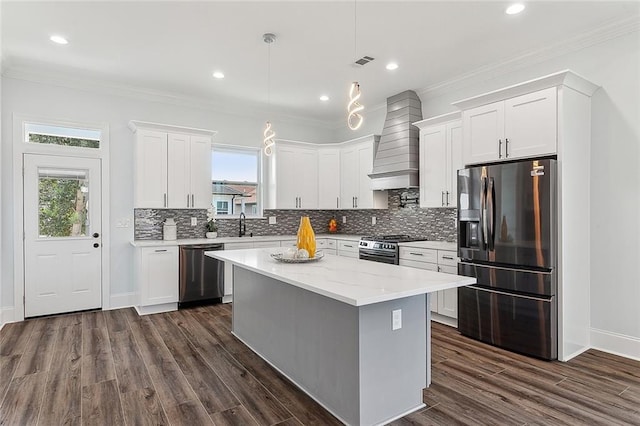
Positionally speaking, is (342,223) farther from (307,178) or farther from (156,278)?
(156,278)

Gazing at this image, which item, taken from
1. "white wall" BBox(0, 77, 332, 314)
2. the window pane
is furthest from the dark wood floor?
the window pane

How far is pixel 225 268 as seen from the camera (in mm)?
5141

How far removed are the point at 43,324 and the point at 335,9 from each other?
4577 millimetres

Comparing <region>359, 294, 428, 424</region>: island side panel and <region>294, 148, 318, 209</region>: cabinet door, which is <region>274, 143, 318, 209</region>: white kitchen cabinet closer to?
<region>294, 148, 318, 209</region>: cabinet door

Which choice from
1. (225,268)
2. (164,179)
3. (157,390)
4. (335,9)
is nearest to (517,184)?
(335,9)

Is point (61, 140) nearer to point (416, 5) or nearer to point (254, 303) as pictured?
point (254, 303)

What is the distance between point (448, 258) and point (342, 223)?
296 cm

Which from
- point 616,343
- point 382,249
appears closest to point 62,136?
Result: point 382,249

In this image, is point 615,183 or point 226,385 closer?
point 226,385

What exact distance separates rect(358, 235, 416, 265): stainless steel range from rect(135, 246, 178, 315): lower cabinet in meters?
2.52

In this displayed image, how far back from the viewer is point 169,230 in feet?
16.7

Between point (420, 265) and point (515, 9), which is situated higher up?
point (515, 9)

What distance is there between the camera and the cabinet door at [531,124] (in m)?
3.18

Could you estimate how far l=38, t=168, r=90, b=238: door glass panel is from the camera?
450cm
